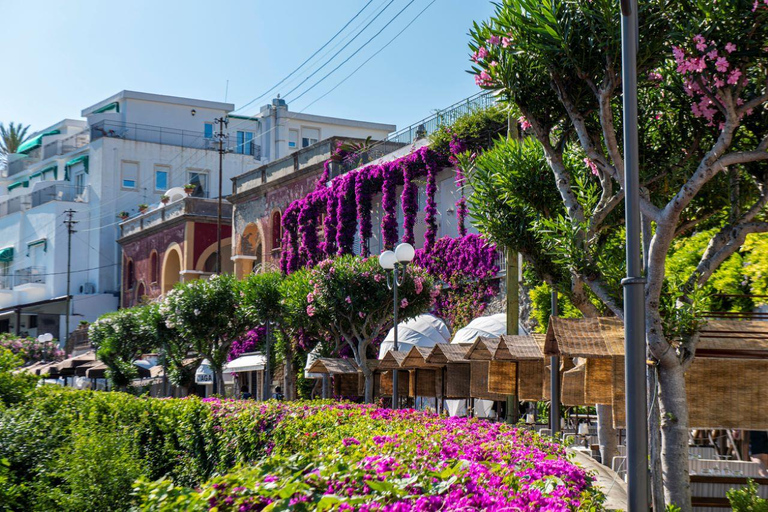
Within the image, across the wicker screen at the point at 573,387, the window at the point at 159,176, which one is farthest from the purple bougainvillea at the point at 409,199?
the window at the point at 159,176

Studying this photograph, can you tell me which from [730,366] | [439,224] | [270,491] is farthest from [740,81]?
[439,224]

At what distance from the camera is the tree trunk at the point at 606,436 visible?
15.0m

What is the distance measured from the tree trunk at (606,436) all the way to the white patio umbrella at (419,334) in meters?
12.4

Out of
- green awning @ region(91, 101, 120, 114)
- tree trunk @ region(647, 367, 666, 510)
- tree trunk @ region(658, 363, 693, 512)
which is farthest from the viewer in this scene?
green awning @ region(91, 101, 120, 114)

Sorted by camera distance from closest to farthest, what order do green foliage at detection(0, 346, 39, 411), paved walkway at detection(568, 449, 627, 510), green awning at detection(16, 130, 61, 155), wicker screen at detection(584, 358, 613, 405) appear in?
paved walkway at detection(568, 449, 627, 510) < wicker screen at detection(584, 358, 613, 405) < green foliage at detection(0, 346, 39, 411) < green awning at detection(16, 130, 61, 155)

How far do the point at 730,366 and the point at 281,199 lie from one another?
109 ft

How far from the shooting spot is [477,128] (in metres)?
29.8

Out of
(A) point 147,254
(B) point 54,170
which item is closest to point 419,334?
(A) point 147,254

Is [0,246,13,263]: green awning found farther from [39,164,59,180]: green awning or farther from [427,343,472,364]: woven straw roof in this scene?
[427,343,472,364]: woven straw roof

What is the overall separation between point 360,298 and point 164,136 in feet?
139

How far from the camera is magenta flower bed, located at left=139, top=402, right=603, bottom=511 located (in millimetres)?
5598

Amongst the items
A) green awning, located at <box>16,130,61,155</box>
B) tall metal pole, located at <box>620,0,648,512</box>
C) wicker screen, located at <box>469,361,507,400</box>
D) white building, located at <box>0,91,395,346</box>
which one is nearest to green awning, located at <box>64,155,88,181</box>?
white building, located at <box>0,91,395,346</box>

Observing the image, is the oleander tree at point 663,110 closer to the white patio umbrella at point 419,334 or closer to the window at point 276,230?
the white patio umbrella at point 419,334

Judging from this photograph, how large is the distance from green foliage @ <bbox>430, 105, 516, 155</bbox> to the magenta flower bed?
19.9 m
